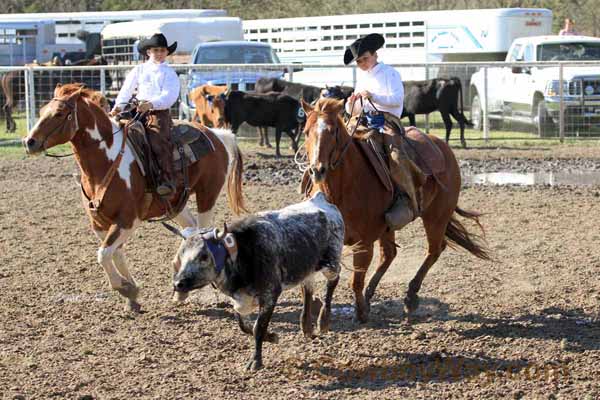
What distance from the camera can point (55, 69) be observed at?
65.7 feet

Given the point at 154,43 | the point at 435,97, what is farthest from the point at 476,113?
the point at 154,43

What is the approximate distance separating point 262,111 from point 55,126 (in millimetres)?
11072

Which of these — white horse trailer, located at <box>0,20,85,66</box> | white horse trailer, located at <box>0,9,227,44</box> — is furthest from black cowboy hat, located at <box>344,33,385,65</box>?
white horse trailer, located at <box>0,20,85,66</box>

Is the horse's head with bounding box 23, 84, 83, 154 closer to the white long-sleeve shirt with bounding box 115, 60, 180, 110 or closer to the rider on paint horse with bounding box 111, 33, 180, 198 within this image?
the rider on paint horse with bounding box 111, 33, 180, 198

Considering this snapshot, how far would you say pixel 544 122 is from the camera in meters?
19.7

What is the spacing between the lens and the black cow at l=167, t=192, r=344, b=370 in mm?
5676

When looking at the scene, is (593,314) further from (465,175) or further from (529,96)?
(529,96)

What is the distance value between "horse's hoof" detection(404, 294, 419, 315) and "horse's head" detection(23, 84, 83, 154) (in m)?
2.77

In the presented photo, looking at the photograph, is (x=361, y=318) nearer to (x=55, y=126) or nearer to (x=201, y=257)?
(x=201, y=257)

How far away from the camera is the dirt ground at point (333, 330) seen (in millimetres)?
5789

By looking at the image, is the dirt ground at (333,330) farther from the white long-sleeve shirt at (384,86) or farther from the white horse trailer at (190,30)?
the white horse trailer at (190,30)

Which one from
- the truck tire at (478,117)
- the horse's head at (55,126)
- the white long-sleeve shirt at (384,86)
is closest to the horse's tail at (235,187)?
the white long-sleeve shirt at (384,86)

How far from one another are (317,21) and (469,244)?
21216mm

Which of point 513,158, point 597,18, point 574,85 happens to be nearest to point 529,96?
point 574,85
